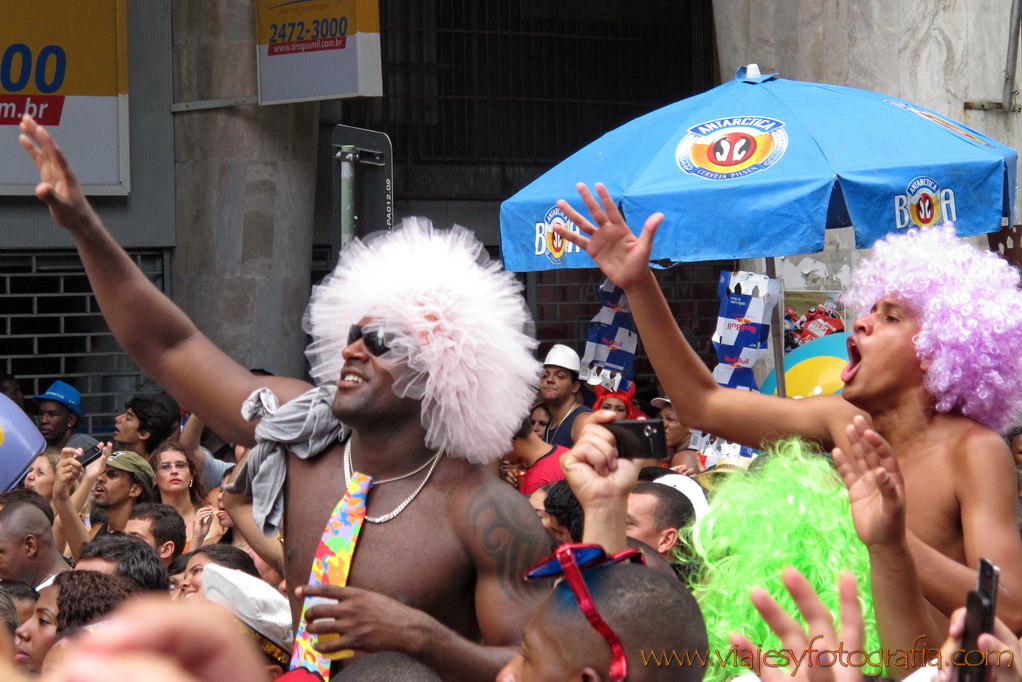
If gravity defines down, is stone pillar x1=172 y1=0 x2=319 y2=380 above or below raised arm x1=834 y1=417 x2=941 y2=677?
above

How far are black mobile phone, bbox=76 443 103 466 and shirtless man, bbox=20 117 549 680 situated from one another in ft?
13.3

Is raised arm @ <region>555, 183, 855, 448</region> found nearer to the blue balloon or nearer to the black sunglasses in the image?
the black sunglasses

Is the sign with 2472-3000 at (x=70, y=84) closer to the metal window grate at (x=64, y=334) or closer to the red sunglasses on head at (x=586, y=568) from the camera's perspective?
the metal window grate at (x=64, y=334)

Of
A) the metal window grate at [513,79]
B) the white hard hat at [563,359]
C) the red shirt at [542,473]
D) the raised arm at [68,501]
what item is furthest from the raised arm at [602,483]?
the metal window grate at [513,79]

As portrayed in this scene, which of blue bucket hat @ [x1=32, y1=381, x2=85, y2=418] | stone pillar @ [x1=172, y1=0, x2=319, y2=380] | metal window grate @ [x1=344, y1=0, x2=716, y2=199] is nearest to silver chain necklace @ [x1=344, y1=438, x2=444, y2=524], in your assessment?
blue bucket hat @ [x1=32, y1=381, x2=85, y2=418]

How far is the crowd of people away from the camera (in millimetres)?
2527

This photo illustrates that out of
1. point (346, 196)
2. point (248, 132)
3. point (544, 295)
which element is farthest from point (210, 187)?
point (346, 196)

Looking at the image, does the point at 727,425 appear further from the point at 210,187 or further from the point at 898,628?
the point at 210,187

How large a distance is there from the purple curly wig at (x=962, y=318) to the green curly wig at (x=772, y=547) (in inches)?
15.7

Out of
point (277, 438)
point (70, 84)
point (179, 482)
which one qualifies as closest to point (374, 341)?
point (277, 438)

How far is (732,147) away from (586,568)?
3656 millimetres

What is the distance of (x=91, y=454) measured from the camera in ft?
24.5

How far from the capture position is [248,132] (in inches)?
449

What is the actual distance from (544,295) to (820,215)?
809cm
